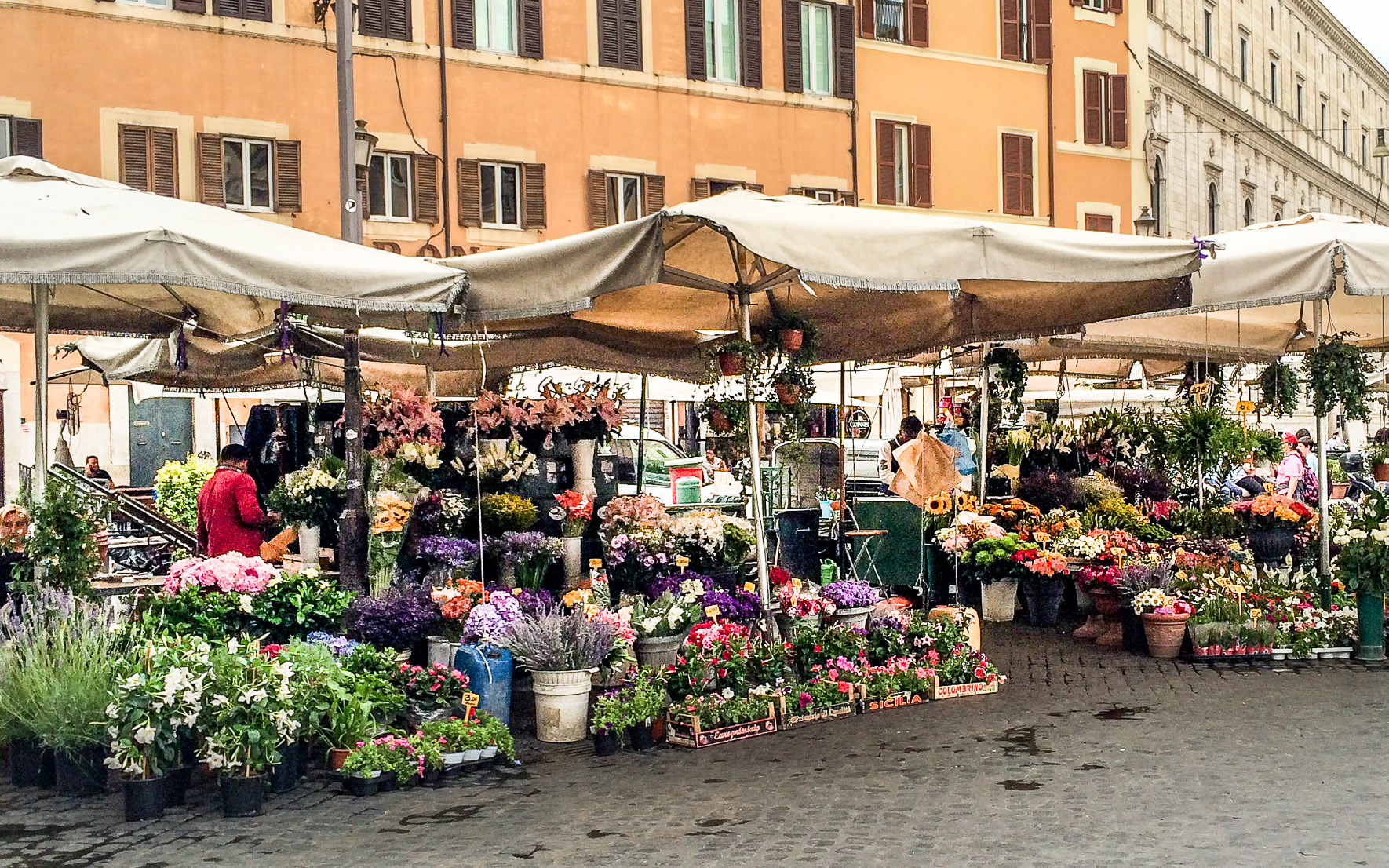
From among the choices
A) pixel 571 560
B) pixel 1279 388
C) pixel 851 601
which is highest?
pixel 1279 388

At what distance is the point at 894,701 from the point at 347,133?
6.94m

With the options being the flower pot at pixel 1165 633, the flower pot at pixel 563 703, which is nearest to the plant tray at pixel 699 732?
the flower pot at pixel 563 703

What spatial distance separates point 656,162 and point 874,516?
14.3 meters

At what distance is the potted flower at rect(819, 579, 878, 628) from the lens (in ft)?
29.9

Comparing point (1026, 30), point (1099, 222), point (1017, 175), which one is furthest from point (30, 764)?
point (1099, 222)

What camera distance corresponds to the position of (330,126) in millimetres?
22828

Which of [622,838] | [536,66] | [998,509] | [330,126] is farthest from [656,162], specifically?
[622,838]

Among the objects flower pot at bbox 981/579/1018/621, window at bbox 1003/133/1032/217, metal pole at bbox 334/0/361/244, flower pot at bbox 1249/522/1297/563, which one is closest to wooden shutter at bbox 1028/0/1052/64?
window at bbox 1003/133/1032/217

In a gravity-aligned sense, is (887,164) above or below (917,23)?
below

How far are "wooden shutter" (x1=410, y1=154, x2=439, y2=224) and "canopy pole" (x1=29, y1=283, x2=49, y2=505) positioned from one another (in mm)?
16245

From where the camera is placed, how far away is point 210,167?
21.9 m

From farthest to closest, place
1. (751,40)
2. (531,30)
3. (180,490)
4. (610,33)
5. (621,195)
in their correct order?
(751,40)
(621,195)
(610,33)
(531,30)
(180,490)

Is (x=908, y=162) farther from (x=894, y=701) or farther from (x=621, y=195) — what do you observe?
(x=894, y=701)

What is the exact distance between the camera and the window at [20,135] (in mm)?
20500
